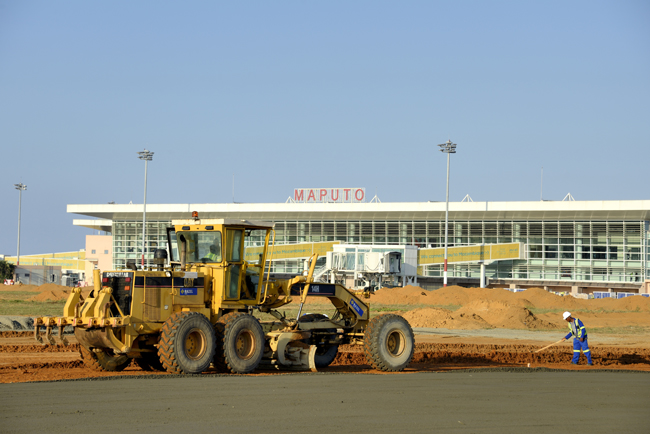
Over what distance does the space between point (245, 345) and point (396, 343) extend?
3.88 meters

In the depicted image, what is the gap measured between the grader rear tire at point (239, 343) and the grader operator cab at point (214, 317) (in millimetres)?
21

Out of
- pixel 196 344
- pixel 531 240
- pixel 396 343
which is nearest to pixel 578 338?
pixel 396 343

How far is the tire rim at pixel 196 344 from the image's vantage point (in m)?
14.8

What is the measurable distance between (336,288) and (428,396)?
17.2 feet

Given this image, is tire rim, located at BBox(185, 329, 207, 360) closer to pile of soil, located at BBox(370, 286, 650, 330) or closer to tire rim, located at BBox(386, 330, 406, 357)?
tire rim, located at BBox(386, 330, 406, 357)

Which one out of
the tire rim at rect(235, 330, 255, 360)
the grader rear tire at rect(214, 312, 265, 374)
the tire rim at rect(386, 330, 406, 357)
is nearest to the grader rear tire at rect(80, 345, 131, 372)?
the grader rear tire at rect(214, 312, 265, 374)

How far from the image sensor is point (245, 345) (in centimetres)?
1565

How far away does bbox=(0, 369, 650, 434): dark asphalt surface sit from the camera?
390 inches

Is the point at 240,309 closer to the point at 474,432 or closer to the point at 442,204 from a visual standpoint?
the point at 474,432

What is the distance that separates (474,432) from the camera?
9.75 meters

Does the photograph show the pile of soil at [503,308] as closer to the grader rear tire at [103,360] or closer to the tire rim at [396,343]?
the tire rim at [396,343]

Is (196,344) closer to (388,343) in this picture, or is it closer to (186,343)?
(186,343)

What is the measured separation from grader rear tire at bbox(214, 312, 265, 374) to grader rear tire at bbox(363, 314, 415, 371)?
270 cm

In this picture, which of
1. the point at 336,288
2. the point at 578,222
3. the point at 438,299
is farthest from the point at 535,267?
the point at 336,288
